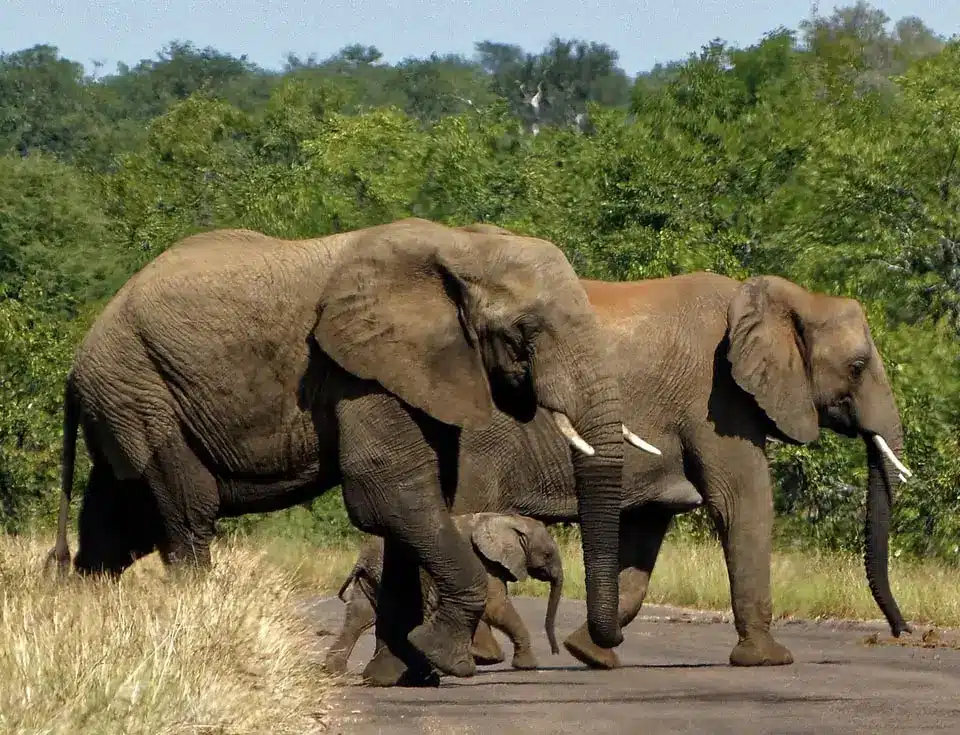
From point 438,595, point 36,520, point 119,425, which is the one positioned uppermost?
point 119,425

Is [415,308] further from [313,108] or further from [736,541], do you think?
[313,108]

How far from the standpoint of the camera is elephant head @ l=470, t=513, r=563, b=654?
14391 millimetres

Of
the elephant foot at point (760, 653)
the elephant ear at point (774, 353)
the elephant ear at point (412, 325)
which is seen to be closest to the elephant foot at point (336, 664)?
the elephant ear at point (412, 325)

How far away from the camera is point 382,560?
1350cm

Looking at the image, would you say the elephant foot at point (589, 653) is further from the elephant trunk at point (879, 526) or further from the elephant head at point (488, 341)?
the elephant head at point (488, 341)

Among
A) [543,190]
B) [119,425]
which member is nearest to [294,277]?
[119,425]

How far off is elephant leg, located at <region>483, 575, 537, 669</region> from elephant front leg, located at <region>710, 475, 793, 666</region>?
1343 mm

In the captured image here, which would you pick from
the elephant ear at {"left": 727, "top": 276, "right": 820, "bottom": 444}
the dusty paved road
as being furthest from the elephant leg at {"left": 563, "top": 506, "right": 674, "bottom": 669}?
the elephant ear at {"left": 727, "top": 276, "right": 820, "bottom": 444}

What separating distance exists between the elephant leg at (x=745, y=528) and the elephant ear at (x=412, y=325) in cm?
359

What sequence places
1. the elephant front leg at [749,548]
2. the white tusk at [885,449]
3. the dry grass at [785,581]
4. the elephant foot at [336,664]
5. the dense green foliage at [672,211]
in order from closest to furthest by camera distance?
1. the elephant foot at [336,664]
2. the elephant front leg at [749,548]
3. the white tusk at [885,449]
4. the dry grass at [785,581]
5. the dense green foliage at [672,211]

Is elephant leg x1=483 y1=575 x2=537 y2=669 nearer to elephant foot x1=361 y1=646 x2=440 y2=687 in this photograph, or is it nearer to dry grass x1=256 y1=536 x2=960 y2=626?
elephant foot x1=361 y1=646 x2=440 y2=687

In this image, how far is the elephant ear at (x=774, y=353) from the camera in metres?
15.3

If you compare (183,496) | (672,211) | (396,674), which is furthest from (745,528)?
(672,211)

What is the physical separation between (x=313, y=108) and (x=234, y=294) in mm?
54711
